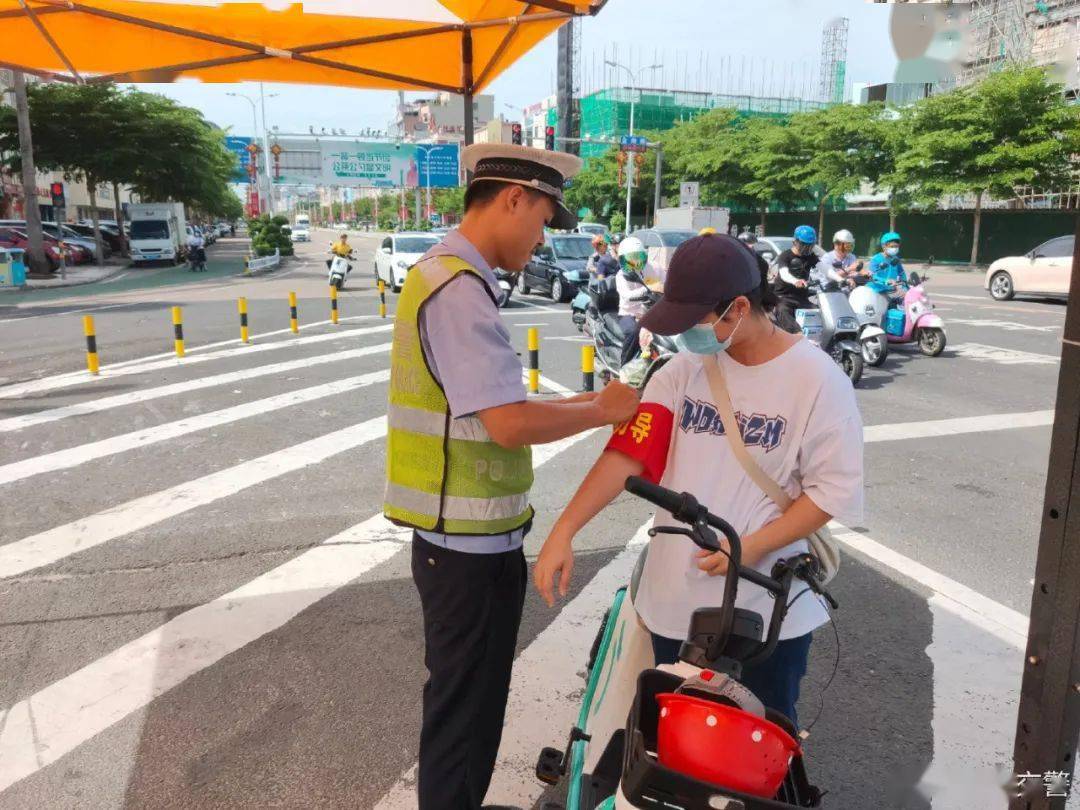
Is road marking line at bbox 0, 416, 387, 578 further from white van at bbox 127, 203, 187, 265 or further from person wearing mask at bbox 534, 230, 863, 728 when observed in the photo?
white van at bbox 127, 203, 187, 265

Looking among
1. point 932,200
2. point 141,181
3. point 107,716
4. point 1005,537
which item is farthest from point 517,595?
point 141,181

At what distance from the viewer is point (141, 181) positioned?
4047cm

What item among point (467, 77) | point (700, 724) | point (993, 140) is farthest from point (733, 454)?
point (993, 140)

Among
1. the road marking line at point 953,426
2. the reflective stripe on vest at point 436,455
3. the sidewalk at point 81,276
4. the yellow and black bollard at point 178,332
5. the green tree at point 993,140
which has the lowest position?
the road marking line at point 953,426

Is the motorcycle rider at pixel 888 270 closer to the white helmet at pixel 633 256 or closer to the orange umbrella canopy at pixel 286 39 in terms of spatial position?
the white helmet at pixel 633 256

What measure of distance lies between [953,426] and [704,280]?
7.19m

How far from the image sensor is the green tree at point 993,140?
92.1 feet

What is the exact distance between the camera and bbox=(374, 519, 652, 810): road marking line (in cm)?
291

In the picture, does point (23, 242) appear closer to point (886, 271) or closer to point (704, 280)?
point (886, 271)

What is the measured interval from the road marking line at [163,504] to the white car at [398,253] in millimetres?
15916

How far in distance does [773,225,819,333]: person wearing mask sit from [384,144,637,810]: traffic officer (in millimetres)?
8270

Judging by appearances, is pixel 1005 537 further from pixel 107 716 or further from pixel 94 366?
pixel 94 366

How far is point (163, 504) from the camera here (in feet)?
19.4

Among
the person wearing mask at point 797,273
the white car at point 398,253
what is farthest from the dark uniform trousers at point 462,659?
the white car at point 398,253
